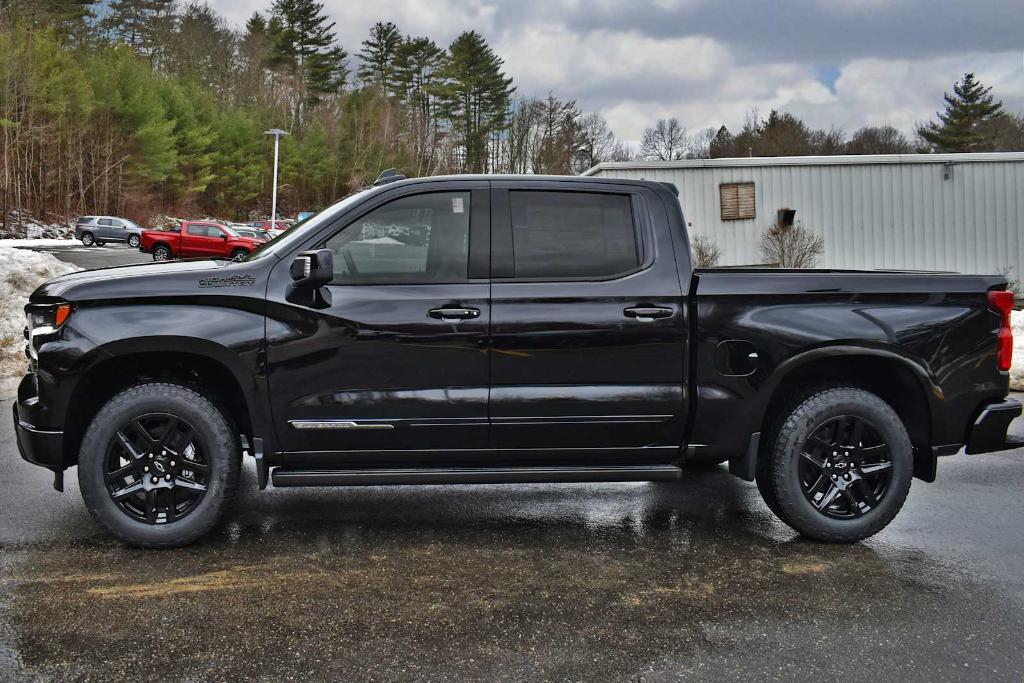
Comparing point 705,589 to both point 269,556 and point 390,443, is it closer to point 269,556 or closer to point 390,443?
point 390,443

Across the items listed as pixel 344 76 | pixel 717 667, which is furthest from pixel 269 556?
pixel 344 76

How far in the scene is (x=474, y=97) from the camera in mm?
78125

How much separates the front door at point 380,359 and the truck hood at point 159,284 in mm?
179

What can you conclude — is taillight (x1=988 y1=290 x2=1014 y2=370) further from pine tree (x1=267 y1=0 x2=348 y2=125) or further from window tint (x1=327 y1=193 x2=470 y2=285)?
pine tree (x1=267 y1=0 x2=348 y2=125)

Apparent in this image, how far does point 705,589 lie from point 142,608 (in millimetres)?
2446

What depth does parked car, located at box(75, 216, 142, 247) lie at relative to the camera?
4491 cm

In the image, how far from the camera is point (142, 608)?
3803mm

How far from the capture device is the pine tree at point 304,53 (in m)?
79.6

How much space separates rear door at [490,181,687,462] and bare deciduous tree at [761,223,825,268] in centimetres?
1789

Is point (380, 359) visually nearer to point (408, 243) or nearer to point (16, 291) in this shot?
point (408, 243)

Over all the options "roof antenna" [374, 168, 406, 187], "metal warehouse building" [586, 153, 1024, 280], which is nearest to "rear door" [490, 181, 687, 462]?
"roof antenna" [374, 168, 406, 187]

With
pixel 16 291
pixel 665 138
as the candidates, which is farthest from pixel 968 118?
pixel 16 291

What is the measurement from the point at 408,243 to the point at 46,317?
1.82 meters

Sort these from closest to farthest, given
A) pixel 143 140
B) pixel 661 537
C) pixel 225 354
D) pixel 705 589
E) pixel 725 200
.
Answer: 1. pixel 705 589
2. pixel 225 354
3. pixel 661 537
4. pixel 725 200
5. pixel 143 140
